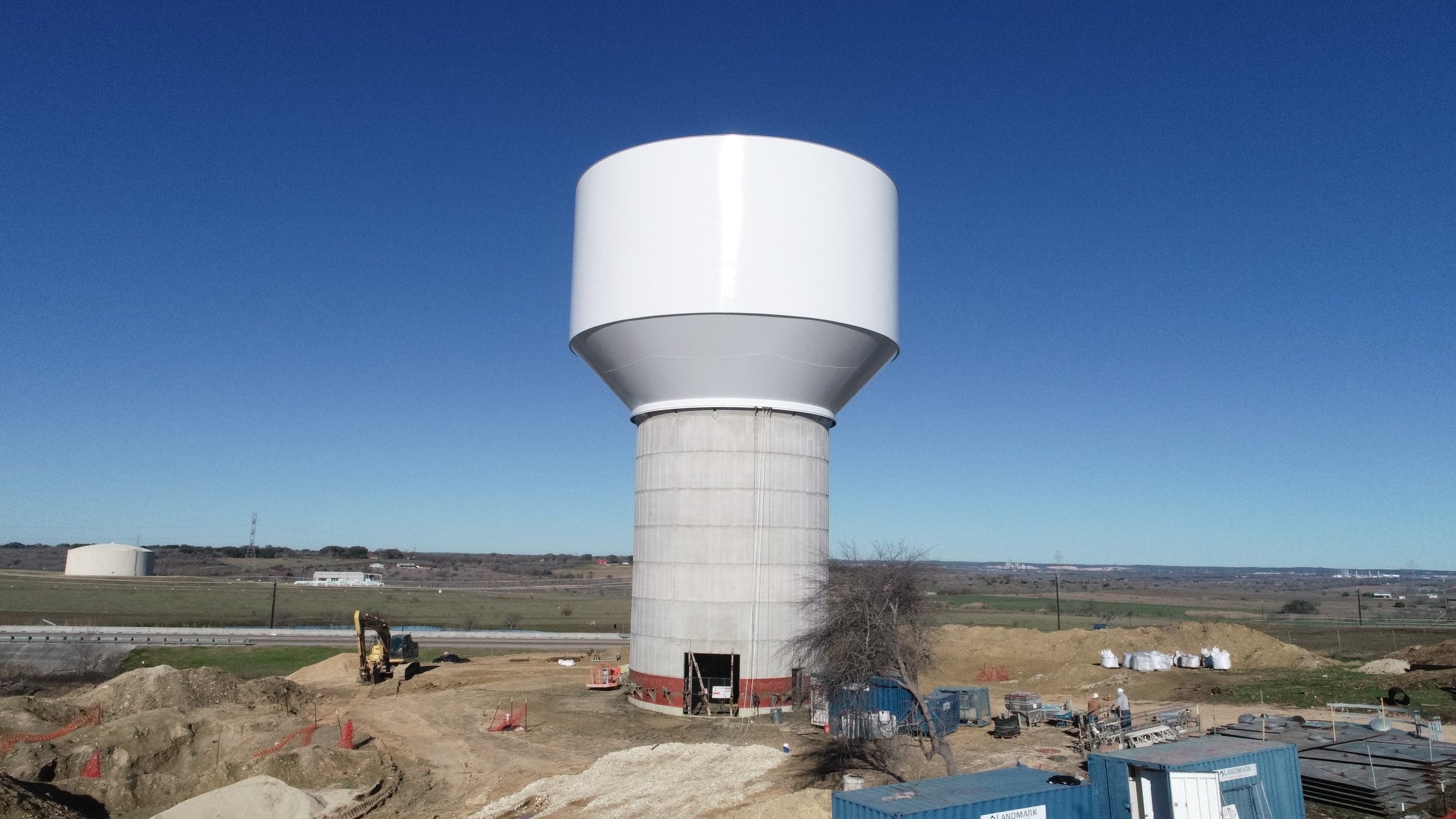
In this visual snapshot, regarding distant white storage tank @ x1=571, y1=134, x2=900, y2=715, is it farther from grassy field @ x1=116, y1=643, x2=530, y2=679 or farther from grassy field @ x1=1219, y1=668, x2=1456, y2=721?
grassy field @ x1=116, y1=643, x2=530, y2=679

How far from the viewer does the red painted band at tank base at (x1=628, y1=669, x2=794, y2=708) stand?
26.2 meters

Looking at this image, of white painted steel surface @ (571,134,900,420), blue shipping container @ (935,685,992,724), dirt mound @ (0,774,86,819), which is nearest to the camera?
dirt mound @ (0,774,86,819)

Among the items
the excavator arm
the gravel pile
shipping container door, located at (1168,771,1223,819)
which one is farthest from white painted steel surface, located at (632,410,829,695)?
the gravel pile

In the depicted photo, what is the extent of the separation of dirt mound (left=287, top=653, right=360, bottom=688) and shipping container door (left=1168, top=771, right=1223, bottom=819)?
32.6 meters

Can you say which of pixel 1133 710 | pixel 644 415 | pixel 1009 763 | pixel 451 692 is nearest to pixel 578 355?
pixel 644 415

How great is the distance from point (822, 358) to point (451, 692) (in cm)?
1951

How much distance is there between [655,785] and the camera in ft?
64.7

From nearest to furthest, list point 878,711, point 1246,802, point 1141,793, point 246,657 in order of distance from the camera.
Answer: point 1141,793, point 1246,802, point 878,711, point 246,657

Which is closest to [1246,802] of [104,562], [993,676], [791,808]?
[791,808]

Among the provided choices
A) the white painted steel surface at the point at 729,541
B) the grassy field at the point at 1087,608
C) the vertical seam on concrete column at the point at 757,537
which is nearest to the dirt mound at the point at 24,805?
the white painted steel surface at the point at 729,541

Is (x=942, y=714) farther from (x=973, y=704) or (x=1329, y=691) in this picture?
(x=1329, y=691)

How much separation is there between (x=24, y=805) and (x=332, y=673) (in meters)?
23.7

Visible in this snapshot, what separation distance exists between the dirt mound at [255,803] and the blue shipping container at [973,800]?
39.1 ft

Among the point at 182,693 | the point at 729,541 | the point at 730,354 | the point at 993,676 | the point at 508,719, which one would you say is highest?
the point at 730,354
